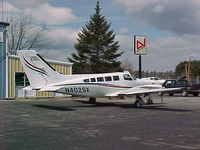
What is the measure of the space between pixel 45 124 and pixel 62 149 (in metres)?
5.31

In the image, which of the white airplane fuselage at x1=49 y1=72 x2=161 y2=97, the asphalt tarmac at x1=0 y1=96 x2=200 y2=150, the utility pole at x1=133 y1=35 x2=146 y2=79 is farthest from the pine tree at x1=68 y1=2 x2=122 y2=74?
the asphalt tarmac at x1=0 y1=96 x2=200 y2=150

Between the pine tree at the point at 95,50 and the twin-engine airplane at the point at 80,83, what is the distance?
36337mm

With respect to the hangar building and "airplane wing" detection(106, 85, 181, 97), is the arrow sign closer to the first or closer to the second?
the hangar building

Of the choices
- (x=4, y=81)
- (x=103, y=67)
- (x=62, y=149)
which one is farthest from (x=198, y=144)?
(x=103, y=67)

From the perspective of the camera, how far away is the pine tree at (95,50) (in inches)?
2437

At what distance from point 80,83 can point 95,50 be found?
39619 millimetres

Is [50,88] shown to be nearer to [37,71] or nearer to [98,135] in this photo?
[37,71]

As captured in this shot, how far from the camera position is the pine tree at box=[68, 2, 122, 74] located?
203 feet

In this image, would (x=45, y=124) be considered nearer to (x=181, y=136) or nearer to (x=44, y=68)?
(x=181, y=136)

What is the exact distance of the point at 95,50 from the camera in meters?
62.8

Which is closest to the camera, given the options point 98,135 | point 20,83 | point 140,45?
point 98,135

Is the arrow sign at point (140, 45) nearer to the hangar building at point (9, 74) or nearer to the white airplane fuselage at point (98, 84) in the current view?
the hangar building at point (9, 74)

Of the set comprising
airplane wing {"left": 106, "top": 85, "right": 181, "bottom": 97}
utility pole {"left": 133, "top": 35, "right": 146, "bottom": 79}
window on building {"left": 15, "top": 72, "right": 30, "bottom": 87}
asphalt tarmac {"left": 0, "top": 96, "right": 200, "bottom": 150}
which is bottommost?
asphalt tarmac {"left": 0, "top": 96, "right": 200, "bottom": 150}

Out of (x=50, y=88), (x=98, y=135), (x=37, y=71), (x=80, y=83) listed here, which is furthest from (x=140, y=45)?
(x=98, y=135)
